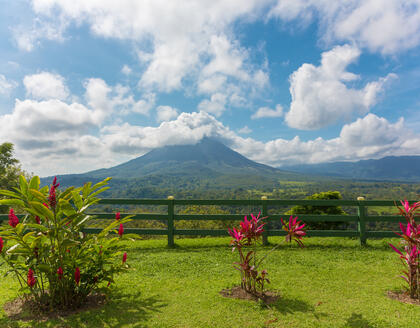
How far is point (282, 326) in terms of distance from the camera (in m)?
3.08

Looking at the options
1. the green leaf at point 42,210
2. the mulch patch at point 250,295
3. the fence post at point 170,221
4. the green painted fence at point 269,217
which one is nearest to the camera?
the green leaf at point 42,210

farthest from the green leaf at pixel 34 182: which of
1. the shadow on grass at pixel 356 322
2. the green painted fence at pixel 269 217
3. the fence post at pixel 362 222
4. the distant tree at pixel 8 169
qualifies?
the distant tree at pixel 8 169

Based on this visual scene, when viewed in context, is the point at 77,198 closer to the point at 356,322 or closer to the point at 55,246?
the point at 55,246

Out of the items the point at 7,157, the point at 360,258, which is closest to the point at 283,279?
the point at 360,258

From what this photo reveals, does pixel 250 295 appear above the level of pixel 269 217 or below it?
below

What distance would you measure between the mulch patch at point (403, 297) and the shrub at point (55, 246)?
424 cm

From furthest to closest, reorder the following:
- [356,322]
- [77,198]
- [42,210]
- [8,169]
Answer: [8,169] → [77,198] → [356,322] → [42,210]

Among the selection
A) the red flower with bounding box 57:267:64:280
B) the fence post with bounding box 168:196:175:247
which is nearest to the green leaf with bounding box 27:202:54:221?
the red flower with bounding box 57:267:64:280

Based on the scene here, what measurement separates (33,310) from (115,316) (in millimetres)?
1137

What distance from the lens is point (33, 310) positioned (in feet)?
11.2

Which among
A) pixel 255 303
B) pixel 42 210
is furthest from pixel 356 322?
pixel 42 210

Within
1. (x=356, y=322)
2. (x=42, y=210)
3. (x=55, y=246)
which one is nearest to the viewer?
(x=42, y=210)

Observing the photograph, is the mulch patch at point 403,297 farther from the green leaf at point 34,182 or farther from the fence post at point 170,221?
the green leaf at point 34,182

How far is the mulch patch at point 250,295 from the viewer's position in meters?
3.81
